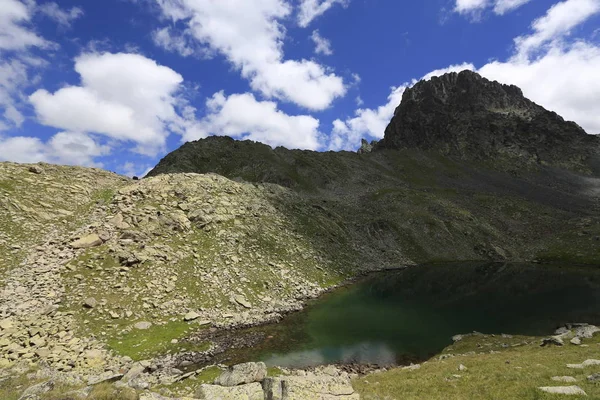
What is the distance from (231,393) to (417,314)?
3910 centimetres

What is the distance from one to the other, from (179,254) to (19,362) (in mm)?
22789

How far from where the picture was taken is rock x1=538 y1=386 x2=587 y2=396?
16642 mm

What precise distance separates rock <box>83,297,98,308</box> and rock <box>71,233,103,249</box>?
33.4 ft

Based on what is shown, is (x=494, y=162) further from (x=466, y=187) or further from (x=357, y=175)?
(x=357, y=175)

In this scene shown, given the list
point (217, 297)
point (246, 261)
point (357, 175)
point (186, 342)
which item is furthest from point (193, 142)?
point (186, 342)

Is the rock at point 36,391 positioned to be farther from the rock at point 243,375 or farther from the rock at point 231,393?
the rock at point 243,375

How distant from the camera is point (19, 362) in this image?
29688mm

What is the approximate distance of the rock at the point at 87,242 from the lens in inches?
1820

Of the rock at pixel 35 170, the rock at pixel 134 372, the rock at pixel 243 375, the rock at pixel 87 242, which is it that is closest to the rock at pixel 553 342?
the rock at pixel 243 375

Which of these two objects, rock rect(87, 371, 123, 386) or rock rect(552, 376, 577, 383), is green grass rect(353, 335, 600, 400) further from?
rock rect(87, 371, 123, 386)

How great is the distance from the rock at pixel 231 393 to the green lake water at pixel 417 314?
16431 mm

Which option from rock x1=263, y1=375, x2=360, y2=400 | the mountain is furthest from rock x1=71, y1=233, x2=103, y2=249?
rock x1=263, y1=375, x2=360, y2=400

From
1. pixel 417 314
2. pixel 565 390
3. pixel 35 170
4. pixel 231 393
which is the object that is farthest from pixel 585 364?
pixel 35 170

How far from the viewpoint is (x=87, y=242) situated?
46906mm
